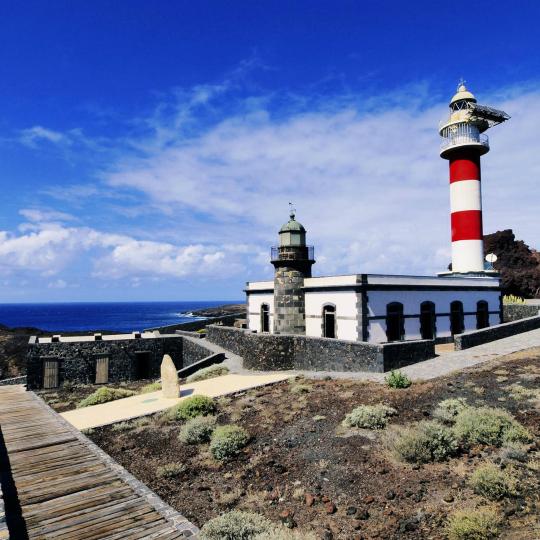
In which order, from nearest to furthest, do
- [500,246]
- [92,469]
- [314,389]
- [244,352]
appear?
[92,469] → [314,389] → [244,352] → [500,246]

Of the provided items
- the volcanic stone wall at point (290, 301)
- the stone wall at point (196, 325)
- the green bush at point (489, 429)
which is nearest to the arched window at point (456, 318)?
the volcanic stone wall at point (290, 301)

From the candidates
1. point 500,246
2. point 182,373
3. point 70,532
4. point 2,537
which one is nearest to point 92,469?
point 70,532

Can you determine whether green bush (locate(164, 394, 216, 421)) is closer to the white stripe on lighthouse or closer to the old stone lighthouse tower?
the old stone lighthouse tower

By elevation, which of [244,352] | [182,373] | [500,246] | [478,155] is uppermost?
Result: [478,155]

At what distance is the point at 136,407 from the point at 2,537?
1086 cm

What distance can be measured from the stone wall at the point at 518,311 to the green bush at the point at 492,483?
29.8m

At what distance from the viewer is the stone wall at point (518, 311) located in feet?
106

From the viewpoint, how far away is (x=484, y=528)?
6141mm

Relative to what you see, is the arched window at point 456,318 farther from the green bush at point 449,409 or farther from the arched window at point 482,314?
the green bush at point 449,409

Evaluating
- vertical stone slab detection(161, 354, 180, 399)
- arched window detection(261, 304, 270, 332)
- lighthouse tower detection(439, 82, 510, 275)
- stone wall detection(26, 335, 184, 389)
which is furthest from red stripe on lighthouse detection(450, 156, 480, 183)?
stone wall detection(26, 335, 184, 389)

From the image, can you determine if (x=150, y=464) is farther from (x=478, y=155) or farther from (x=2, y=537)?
(x=478, y=155)

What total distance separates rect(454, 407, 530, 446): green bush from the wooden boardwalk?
678 cm

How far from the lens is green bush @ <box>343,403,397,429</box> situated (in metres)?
11.1

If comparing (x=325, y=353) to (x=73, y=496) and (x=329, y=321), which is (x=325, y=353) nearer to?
(x=329, y=321)
